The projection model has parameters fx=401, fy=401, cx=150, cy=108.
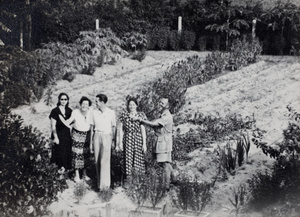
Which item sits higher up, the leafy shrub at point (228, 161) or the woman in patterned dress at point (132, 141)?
the woman in patterned dress at point (132, 141)

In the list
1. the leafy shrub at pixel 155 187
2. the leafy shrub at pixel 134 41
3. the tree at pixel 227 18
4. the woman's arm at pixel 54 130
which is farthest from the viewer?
the leafy shrub at pixel 134 41

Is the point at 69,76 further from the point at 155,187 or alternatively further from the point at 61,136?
the point at 155,187

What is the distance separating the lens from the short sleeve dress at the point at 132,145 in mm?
5422

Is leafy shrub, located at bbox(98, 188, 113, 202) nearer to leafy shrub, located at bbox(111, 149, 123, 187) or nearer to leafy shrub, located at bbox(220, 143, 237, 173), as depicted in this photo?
leafy shrub, located at bbox(111, 149, 123, 187)

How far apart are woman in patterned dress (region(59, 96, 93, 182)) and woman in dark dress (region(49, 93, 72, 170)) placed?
0.08 m

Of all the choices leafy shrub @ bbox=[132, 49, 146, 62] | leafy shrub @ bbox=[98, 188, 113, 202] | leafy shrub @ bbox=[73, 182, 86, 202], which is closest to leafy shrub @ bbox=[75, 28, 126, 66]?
leafy shrub @ bbox=[132, 49, 146, 62]

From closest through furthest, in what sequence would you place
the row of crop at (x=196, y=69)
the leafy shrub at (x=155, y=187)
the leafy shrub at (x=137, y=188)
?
the leafy shrub at (x=155, y=187)
the leafy shrub at (x=137, y=188)
the row of crop at (x=196, y=69)

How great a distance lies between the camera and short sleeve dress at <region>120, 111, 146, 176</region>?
5.42 metres

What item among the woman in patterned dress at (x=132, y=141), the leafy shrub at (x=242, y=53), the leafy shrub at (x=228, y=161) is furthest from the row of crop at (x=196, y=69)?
the woman in patterned dress at (x=132, y=141)

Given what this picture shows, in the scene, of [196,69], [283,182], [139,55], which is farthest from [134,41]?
[283,182]

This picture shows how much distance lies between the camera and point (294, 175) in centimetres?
489

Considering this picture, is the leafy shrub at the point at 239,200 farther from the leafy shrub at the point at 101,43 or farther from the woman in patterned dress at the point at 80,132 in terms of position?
the leafy shrub at the point at 101,43

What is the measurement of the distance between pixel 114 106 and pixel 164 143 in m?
3.10

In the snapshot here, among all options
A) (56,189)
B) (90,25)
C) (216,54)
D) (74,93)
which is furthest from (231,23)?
Answer: (56,189)
